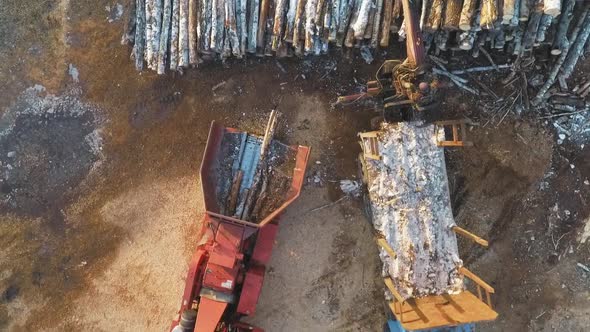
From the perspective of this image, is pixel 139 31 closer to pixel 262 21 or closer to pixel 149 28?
pixel 149 28

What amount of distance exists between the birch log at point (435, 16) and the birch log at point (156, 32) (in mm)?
8194

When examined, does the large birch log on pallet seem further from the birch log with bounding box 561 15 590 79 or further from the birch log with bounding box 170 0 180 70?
the birch log with bounding box 170 0 180 70

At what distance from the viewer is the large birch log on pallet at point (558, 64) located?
643 inches

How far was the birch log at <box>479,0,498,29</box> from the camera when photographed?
15.4m

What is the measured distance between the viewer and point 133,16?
1795 centimetres

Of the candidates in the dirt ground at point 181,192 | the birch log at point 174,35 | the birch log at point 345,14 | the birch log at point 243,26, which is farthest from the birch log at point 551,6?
the birch log at point 174,35

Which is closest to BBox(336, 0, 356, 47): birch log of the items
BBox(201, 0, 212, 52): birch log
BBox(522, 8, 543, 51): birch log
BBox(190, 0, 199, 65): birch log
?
BBox(201, 0, 212, 52): birch log

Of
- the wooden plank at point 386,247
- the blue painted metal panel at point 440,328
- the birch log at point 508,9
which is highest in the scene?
the birch log at point 508,9

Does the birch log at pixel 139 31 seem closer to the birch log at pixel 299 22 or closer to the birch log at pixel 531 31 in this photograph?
the birch log at pixel 299 22

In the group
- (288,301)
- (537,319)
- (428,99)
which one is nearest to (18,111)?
(288,301)

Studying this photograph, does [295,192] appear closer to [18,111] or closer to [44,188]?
[44,188]

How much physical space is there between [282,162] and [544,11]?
334 inches

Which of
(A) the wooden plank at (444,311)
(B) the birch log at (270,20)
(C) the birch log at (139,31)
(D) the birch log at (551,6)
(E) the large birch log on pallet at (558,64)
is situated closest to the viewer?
(A) the wooden plank at (444,311)

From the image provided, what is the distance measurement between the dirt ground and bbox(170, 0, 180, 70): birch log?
0.73 metres
